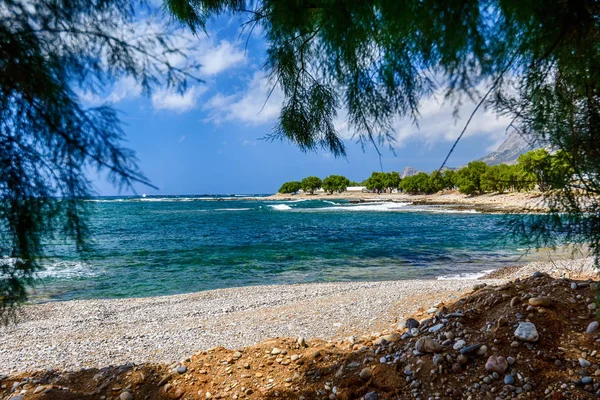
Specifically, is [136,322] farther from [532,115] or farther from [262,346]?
[532,115]

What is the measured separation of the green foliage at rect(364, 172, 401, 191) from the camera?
10559 centimetres

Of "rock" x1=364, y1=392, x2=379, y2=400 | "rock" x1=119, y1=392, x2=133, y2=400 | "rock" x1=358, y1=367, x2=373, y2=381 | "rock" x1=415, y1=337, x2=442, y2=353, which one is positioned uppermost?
"rock" x1=415, y1=337, x2=442, y2=353

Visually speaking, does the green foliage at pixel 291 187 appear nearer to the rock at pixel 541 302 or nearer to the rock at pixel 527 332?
the rock at pixel 541 302

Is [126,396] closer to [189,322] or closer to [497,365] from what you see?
[497,365]

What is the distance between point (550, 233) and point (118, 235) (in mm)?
28867

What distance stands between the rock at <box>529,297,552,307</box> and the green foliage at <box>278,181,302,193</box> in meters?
139

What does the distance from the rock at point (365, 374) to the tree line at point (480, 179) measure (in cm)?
166

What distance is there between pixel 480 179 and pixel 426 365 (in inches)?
1353

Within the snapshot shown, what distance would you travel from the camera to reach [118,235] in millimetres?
26766

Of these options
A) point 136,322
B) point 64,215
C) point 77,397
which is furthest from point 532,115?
point 136,322


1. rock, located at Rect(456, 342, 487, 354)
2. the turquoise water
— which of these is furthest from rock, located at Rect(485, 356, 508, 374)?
the turquoise water

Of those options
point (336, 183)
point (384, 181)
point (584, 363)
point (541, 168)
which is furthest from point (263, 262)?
point (336, 183)

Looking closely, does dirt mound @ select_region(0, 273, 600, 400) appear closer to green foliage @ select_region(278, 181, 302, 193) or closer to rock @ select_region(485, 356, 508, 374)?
rock @ select_region(485, 356, 508, 374)

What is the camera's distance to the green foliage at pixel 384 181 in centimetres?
10559
